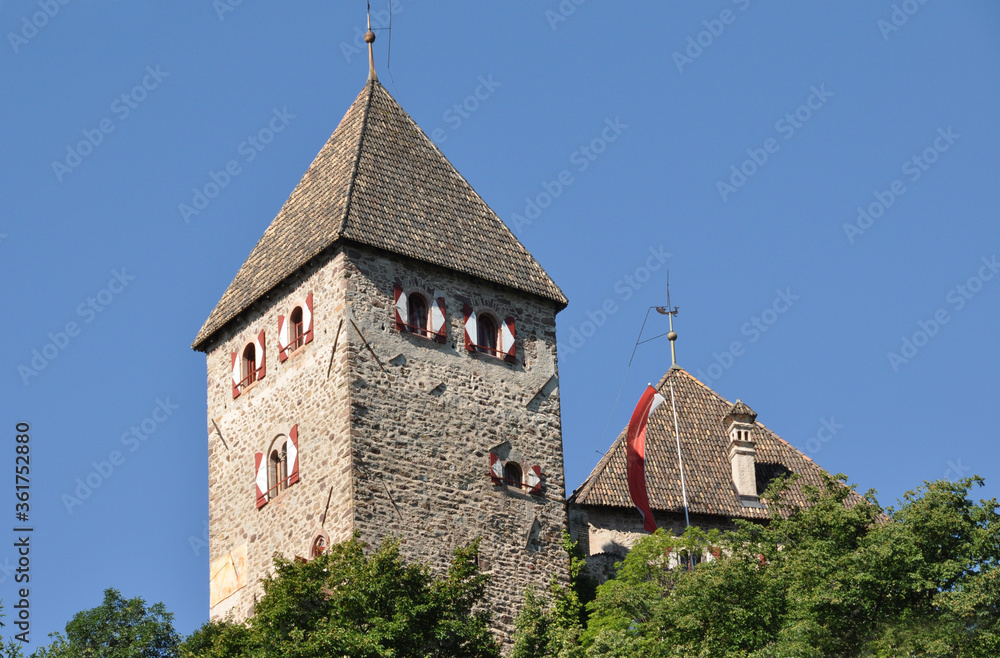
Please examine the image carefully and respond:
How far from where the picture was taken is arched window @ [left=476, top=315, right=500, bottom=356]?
43469 mm

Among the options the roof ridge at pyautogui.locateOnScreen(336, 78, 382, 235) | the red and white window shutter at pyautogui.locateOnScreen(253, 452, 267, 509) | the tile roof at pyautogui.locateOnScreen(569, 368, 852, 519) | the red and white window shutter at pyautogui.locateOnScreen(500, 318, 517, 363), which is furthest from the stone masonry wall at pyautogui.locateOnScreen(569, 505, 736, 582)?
the roof ridge at pyautogui.locateOnScreen(336, 78, 382, 235)

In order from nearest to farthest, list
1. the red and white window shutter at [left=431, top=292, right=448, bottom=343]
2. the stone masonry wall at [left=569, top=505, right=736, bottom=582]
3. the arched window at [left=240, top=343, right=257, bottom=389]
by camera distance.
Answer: the red and white window shutter at [left=431, top=292, right=448, bottom=343] → the stone masonry wall at [left=569, top=505, right=736, bottom=582] → the arched window at [left=240, top=343, right=257, bottom=389]

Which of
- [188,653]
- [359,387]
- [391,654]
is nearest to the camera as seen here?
[391,654]

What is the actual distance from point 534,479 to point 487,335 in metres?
3.24

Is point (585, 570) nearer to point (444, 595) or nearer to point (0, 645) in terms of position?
point (444, 595)

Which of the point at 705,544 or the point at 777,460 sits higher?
the point at 777,460

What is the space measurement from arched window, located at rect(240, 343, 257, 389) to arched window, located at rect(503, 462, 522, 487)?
587cm

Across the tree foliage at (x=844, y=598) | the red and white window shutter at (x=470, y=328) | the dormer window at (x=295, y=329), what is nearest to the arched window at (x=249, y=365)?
the dormer window at (x=295, y=329)

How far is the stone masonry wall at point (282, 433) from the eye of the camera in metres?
40.8

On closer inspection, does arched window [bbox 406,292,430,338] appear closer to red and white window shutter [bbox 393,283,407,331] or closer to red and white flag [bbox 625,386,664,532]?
red and white window shutter [bbox 393,283,407,331]

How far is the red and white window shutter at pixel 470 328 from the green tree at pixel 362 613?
6178 millimetres

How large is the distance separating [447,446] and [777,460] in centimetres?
910

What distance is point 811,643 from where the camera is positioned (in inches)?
1428

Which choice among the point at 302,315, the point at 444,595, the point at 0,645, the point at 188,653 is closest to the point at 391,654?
the point at 444,595
